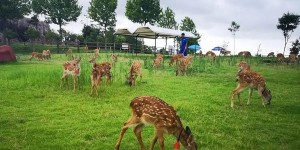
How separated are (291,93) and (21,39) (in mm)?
55492

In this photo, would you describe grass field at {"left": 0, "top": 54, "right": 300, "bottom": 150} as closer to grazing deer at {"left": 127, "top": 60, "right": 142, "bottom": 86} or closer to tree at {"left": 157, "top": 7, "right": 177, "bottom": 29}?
grazing deer at {"left": 127, "top": 60, "right": 142, "bottom": 86}

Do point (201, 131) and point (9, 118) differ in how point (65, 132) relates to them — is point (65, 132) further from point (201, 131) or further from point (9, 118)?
point (201, 131)

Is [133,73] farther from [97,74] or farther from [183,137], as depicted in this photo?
[183,137]

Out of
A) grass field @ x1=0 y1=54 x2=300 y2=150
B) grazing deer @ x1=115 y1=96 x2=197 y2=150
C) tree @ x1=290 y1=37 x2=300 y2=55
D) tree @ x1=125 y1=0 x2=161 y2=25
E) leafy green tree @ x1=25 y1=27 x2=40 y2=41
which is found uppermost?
tree @ x1=125 y1=0 x2=161 y2=25

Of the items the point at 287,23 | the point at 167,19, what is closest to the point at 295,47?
the point at 287,23

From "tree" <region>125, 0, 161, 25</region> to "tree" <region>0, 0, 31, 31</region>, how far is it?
18.6 metres

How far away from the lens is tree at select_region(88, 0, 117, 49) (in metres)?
58.7

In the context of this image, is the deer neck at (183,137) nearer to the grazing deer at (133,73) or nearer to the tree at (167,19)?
the grazing deer at (133,73)

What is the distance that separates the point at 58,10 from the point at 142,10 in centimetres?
1517

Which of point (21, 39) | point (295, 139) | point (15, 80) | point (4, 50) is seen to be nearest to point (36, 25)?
point (21, 39)

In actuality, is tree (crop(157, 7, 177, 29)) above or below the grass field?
above

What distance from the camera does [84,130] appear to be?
866 cm

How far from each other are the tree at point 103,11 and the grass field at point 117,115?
43433 millimetres

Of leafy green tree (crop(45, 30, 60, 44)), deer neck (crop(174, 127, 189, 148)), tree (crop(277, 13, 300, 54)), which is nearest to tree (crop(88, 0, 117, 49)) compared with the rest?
leafy green tree (crop(45, 30, 60, 44))
